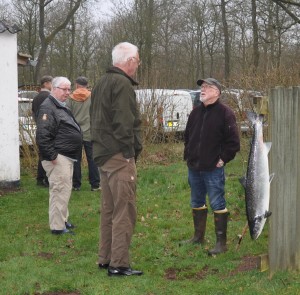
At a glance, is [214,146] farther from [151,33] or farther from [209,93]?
[151,33]

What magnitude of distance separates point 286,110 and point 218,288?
167 cm

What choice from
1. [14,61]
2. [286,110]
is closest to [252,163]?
[286,110]

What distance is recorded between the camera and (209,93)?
5.78m

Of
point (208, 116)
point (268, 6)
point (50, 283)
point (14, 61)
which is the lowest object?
point (50, 283)

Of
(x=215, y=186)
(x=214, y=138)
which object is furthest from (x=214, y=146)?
(x=215, y=186)

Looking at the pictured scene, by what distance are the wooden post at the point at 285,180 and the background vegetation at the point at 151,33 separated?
82.3ft

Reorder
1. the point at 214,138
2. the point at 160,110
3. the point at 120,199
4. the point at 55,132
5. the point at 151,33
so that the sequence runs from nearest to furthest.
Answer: the point at 120,199 < the point at 214,138 < the point at 55,132 < the point at 160,110 < the point at 151,33

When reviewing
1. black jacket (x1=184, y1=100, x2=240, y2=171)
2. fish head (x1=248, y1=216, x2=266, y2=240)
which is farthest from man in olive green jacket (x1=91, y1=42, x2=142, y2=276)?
fish head (x1=248, y1=216, x2=266, y2=240)

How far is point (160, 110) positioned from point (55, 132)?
7835mm

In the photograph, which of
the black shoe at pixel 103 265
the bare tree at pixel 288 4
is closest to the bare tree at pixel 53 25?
the bare tree at pixel 288 4

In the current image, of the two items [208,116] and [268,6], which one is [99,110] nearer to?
[208,116]

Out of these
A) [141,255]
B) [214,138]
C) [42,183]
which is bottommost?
[141,255]

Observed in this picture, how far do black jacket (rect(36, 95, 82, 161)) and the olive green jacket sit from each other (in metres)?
1.48

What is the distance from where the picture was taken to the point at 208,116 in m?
5.80
